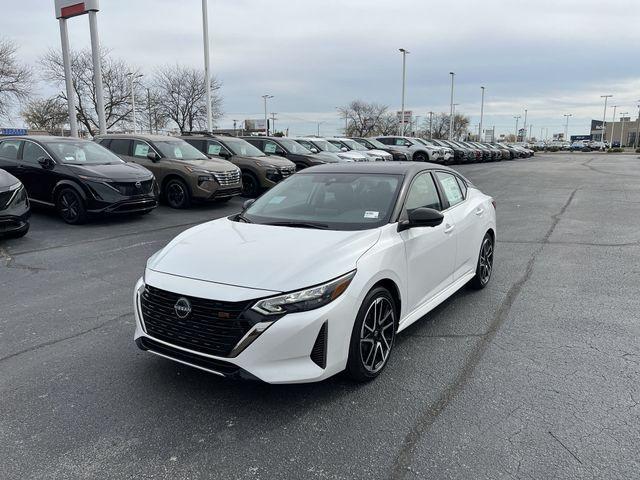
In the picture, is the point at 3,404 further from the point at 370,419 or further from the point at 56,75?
the point at 56,75

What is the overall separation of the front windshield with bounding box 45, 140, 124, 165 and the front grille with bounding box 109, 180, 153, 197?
3.12 ft

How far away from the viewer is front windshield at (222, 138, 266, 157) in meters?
14.6

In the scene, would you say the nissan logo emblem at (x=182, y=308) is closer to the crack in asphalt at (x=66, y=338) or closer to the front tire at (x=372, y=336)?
the front tire at (x=372, y=336)

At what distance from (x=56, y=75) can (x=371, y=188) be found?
48.2 m

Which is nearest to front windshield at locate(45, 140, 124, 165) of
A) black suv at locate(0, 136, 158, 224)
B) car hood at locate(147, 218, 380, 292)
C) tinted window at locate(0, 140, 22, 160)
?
black suv at locate(0, 136, 158, 224)

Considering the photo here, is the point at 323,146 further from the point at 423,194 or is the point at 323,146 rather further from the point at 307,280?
the point at 307,280

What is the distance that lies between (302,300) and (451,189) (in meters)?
2.84

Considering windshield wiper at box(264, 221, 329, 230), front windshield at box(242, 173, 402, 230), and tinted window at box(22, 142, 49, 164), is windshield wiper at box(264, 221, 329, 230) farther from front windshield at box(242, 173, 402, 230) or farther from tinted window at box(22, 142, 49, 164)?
tinted window at box(22, 142, 49, 164)

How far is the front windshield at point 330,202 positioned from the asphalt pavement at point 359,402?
1149 mm

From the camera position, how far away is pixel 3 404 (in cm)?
330

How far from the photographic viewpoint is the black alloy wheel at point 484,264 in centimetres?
560

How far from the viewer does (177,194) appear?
12078 millimetres

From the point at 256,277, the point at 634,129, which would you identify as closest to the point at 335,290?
the point at 256,277

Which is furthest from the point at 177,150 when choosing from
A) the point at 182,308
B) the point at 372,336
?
the point at 372,336
